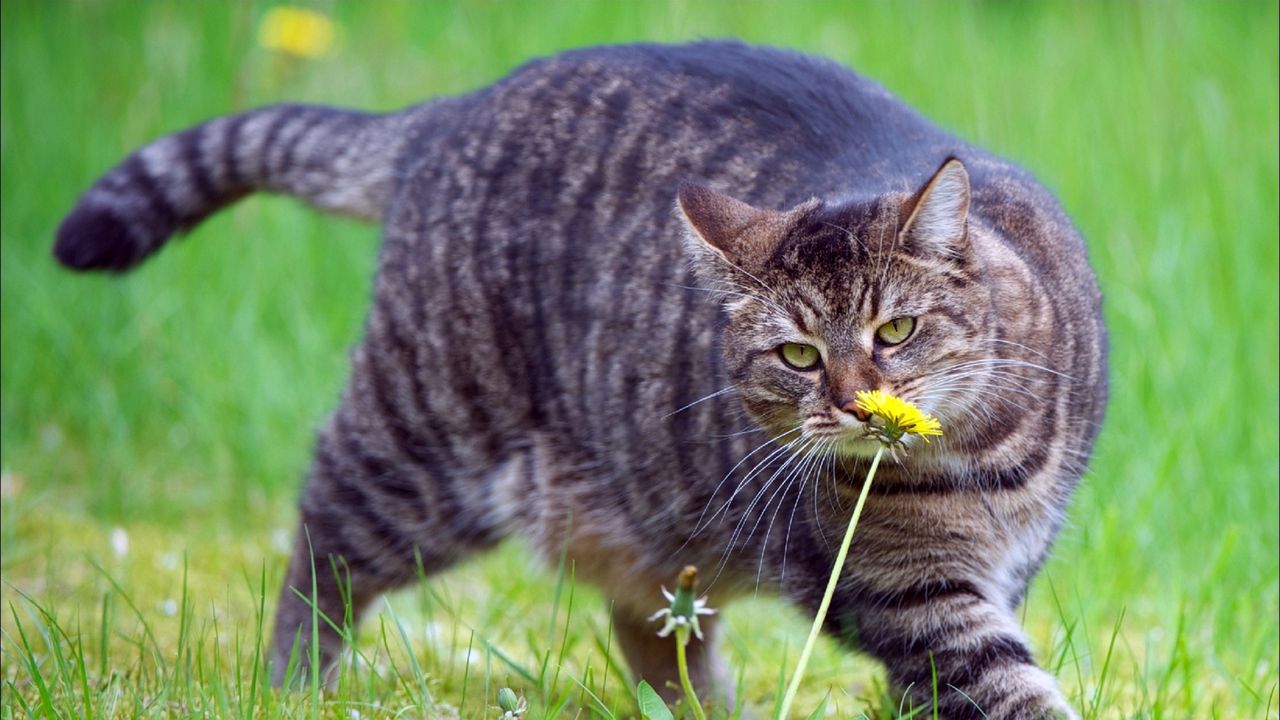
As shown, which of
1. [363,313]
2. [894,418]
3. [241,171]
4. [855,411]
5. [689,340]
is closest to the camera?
[894,418]

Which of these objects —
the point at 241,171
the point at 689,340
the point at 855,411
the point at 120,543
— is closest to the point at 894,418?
the point at 855,411

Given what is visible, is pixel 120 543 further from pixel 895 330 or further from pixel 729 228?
pixel 895 330

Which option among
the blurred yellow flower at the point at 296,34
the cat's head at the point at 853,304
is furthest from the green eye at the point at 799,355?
the blurred yellow flower at the point at 296,34

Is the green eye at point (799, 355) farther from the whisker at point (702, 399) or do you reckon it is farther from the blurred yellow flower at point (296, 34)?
the blurred yellow flower at point (296, 34)

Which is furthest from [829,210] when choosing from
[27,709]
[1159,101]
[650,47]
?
[1159,101]

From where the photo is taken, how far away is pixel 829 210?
2.37 metres

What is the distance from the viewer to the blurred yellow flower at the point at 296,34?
5.06 metres

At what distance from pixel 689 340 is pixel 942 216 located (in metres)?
0.72

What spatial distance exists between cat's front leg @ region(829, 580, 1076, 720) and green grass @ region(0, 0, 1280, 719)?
5.7 inches

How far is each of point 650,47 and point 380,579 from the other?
1.43m

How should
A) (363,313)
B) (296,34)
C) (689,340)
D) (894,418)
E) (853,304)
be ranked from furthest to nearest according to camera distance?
(296,34)
(363,313)
(689,340)
(853,304)
(894,418)

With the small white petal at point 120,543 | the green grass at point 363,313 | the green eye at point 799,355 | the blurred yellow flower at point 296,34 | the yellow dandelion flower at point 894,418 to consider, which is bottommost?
the small white petal at point 120,543

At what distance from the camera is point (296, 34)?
5066mm

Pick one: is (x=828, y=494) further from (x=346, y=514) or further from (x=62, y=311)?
(x=62, y=311)
